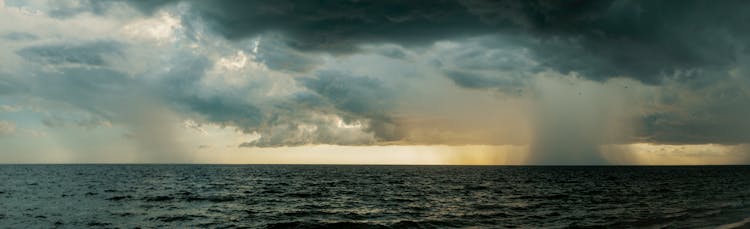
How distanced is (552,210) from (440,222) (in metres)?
12.0

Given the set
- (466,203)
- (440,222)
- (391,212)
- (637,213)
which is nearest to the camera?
(440,222)

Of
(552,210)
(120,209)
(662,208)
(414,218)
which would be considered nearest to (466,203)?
(552,210)

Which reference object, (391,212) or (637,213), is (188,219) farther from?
(637,213)

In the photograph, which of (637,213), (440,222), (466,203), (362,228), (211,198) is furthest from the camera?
(211,198)

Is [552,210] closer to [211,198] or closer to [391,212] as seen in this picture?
[391,212]

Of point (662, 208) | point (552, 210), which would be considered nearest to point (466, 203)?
point (552, 210)

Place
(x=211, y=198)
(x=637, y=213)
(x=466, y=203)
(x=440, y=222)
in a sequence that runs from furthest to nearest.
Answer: (x=211, y=198) → (x=466, y=203) → (x=637, y=213) → (x=440, y=222)

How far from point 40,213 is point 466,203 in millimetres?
36642

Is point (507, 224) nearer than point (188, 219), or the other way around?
point (507, 224)

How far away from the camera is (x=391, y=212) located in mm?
37594

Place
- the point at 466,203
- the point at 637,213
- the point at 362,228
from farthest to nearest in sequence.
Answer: the point at 466,203 → the point at 637,213 → the point at 362,228

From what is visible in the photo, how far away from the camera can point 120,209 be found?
39.3 meters

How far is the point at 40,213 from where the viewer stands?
36.8 metres

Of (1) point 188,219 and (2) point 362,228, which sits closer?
(2) point 362,228
